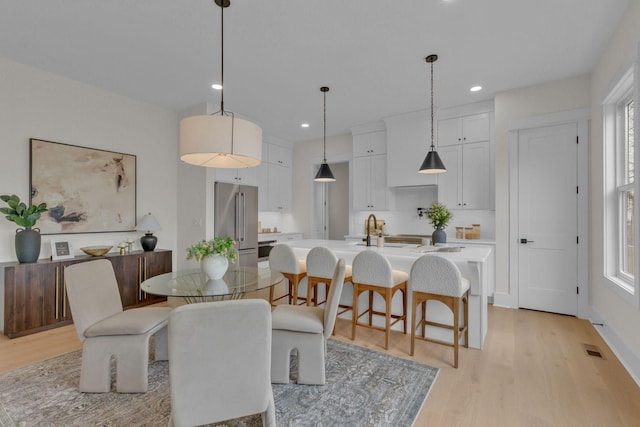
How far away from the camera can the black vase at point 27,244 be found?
3.12 meters

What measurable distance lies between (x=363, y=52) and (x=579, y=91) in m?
2.69

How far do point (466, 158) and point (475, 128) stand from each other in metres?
0.44

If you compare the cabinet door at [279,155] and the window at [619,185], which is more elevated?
the cabinet door at [279,155]

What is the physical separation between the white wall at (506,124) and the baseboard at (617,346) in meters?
0.90

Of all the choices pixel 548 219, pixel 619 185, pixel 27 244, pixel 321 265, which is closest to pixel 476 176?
pixel 548 219

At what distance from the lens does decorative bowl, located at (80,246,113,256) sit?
365cm

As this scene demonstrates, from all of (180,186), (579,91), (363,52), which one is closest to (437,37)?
(363,52)

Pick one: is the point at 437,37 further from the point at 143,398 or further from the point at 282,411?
the point at 143,398

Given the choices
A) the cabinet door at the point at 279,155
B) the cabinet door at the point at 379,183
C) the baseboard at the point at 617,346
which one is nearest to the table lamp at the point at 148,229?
the cabinet door at the point at 279,155

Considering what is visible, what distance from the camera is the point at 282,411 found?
1.93 metres

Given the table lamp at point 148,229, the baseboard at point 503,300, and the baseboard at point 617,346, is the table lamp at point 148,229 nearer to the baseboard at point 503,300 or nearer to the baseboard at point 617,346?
the baseboard at point 503,300

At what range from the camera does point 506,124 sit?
4047 mm

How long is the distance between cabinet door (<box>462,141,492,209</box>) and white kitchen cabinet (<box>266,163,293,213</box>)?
345 cm

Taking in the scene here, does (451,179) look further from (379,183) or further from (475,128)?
(379,183)
